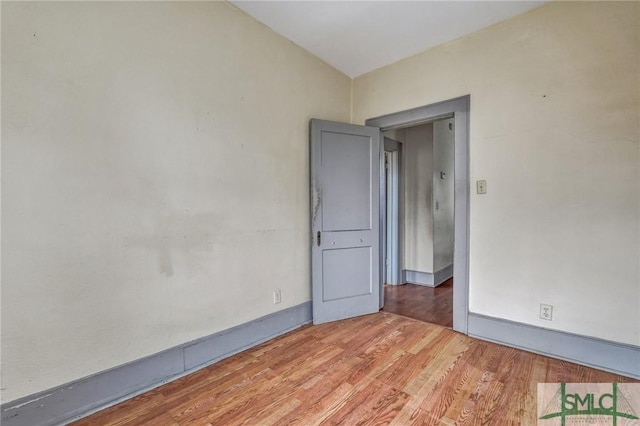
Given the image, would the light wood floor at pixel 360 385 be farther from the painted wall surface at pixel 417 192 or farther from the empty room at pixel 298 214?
the painted wall surface at pixel 417 192

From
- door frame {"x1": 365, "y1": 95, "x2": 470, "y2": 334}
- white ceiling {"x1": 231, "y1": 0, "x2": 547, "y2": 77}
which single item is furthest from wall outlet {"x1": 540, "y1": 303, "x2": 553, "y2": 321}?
white ceiling {"x1": 231, "y1": 0, "x2": 547, "y2": 77}

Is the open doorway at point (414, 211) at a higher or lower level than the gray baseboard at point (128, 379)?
higher

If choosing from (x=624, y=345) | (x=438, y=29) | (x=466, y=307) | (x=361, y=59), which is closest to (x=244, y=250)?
(x=466, y=307)

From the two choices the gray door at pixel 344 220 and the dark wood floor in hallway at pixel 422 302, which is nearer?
the gray door at pixel 344 220

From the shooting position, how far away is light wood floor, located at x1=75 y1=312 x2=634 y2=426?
1523 millimetres

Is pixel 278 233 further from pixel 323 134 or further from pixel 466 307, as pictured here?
pixel 466 307

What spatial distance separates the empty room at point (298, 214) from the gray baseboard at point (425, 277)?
55.8 inches

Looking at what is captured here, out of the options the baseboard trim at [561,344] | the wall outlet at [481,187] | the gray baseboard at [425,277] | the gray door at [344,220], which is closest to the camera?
the baseboard trim at [561,344]

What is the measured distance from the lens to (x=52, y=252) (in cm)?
144

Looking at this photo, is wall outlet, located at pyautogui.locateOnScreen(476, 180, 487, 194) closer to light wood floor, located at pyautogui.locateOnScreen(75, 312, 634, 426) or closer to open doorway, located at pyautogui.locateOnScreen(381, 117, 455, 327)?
light wood floor, located at pyautogui.locateOnScreen(75, 312, 634, 426)

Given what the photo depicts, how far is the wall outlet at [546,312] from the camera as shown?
2148 mm

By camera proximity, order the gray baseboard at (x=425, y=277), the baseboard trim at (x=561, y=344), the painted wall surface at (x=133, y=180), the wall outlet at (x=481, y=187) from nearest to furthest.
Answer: the painted wall surface at (x=133, y=180)
the baseboard trim at (x=561, y=344)
the wall outlet at (x=481, y=187)
the gray baseboard at (x=425, y=277)

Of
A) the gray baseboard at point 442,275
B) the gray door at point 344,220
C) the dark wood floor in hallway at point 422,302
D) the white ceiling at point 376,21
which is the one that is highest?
the white ceiling at point 376,21

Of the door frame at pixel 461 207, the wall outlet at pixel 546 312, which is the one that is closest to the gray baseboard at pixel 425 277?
the door frame at pixel 461 207
